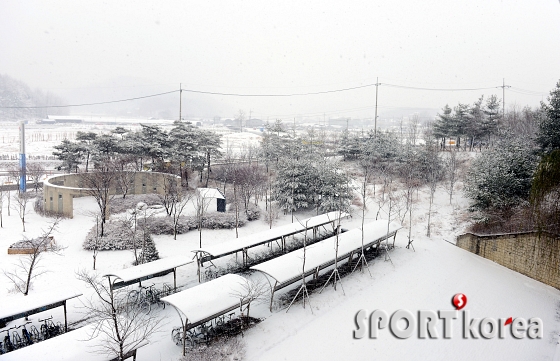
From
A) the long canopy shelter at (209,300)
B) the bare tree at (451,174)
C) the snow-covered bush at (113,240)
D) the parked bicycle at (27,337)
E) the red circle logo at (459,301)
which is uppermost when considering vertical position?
the bare tree at (451,174)

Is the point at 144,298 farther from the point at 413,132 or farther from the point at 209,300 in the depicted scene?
the point at 413,132

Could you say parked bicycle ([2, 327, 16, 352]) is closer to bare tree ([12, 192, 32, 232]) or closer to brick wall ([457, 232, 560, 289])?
bare tree ([12, 192, 32, 232])

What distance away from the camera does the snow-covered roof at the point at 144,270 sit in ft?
34.7

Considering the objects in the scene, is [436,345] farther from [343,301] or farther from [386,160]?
[386,160]

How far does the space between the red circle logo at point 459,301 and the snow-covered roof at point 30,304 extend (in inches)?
460

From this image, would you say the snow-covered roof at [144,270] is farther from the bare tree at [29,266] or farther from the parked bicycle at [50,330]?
the bare tree at [29,266]

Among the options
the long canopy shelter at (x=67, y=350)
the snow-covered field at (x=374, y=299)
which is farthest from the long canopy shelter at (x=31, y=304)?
the long canopy shelter at (x=67, y=350)

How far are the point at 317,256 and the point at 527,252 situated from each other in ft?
27.3

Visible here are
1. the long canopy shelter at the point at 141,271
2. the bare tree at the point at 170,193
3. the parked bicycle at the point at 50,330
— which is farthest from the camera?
the bare tree at the point at 170,193

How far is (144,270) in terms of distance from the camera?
11.0 metres

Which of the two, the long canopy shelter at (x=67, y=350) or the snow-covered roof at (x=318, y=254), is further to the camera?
the snow-covered roof at (x=318, y=254)

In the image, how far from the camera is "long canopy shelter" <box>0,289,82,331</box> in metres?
8.77

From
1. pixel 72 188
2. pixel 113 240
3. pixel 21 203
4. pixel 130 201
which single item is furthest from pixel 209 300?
pixel 21 203

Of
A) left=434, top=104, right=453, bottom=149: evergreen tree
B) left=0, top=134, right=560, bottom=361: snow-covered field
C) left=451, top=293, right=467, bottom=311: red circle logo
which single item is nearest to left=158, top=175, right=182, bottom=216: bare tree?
left=0, top=134, right=560, bottom=361: snow-covered field
